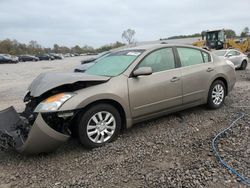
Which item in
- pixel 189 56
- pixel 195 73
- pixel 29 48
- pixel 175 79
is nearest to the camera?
pixel 175 79

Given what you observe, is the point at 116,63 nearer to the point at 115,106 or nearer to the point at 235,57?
the point at 115,106

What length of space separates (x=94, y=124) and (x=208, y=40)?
2248 centimetres

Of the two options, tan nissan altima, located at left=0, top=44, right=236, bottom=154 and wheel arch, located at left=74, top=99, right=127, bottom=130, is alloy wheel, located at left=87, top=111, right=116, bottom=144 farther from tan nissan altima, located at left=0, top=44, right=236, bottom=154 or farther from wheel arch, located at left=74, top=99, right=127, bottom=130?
wheel arch, located at left=74, top=99, right=127, bottom=130

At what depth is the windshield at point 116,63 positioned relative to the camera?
4250 mm

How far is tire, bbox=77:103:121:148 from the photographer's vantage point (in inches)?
141

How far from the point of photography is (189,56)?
16.3ft

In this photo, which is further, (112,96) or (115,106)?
(115,106)

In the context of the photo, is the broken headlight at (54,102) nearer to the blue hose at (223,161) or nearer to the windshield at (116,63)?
the windshield at (116,63)

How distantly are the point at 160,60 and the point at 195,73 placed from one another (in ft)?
2.70

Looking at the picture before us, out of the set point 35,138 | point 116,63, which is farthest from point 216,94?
point 35,138

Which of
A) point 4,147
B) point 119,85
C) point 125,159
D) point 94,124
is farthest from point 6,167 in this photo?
point 119,85

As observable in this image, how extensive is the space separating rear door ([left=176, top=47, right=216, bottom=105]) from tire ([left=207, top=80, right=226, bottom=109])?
20 centimetres

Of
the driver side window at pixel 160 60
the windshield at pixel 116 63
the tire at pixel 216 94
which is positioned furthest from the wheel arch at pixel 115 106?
the tire at pixel 216 94

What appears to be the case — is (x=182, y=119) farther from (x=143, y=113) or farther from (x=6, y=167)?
(x=6, y=167)
